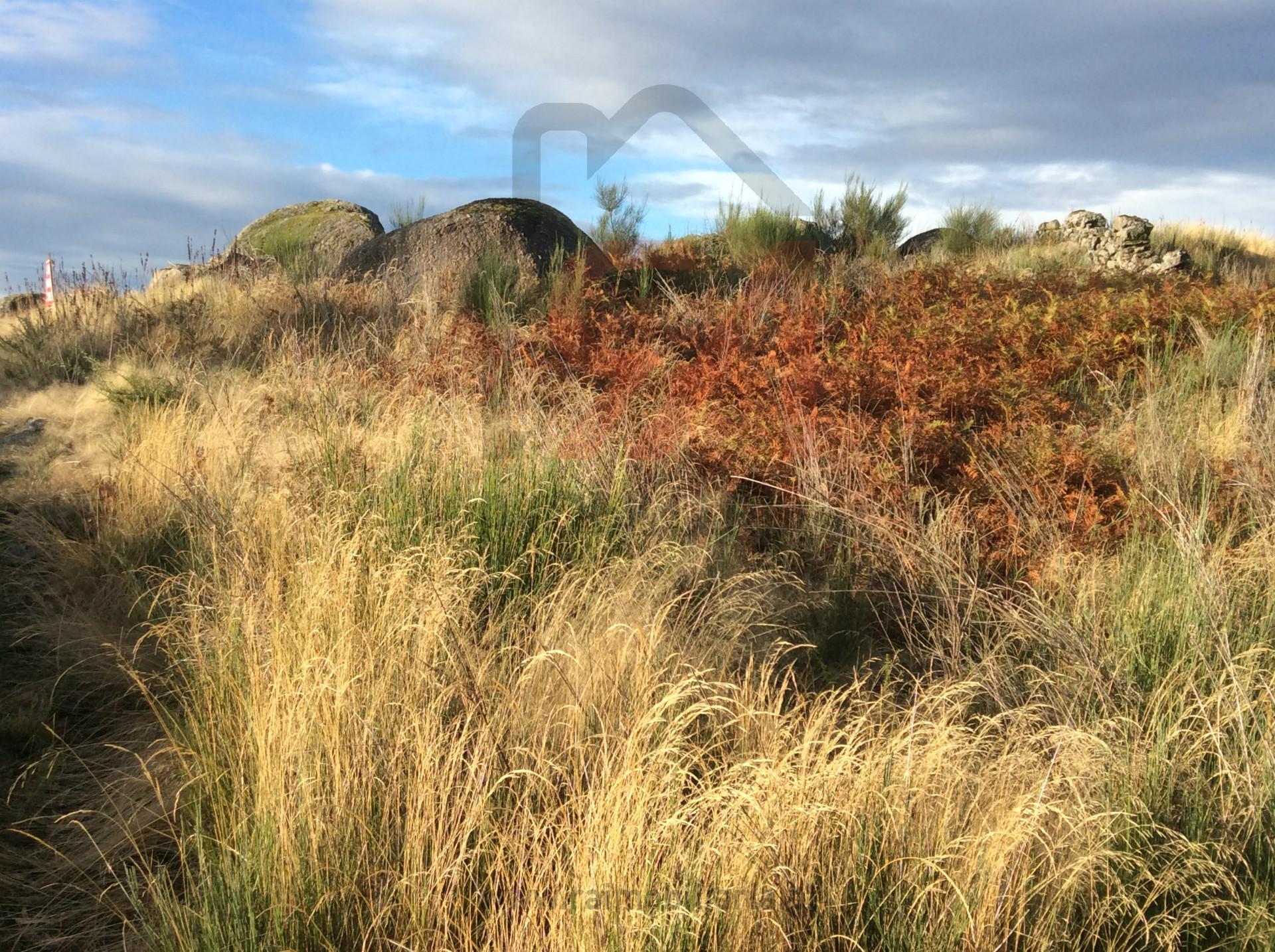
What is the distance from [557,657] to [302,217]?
14198 millimetres

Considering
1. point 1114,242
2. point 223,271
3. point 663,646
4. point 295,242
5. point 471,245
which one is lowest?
point 663,646

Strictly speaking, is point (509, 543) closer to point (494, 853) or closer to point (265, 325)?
point (494, 853)

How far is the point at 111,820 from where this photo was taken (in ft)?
9.32

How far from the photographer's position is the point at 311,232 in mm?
14961

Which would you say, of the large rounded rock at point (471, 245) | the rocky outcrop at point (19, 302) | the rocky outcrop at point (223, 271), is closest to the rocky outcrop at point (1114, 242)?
the large rounded rock at point (471, 245)

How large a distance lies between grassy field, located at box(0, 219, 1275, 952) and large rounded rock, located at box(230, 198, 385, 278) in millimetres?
7127

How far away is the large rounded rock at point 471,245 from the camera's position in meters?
Answer: 10.6

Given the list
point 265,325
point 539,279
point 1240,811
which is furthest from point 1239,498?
point 265,325

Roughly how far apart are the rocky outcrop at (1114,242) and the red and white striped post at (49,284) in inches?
522

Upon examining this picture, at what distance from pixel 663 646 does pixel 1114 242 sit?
45.7ft

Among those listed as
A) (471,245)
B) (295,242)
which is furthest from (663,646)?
(295,242)

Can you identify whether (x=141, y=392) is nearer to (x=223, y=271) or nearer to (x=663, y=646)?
(x=663, y=646)

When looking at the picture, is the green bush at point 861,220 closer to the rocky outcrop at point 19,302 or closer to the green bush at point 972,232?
the green bush at point 972,232

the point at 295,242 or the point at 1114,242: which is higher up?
the point at 1114,242
